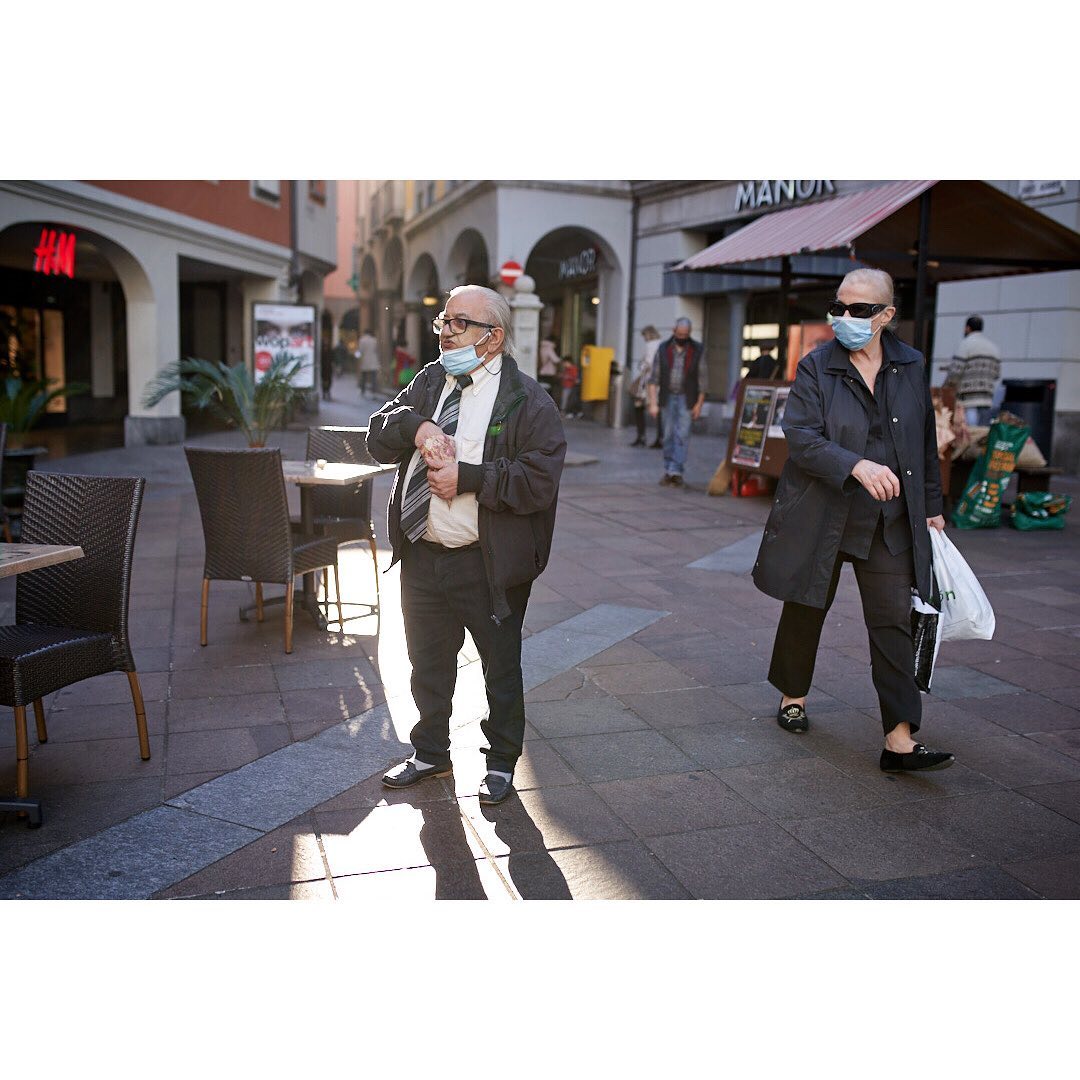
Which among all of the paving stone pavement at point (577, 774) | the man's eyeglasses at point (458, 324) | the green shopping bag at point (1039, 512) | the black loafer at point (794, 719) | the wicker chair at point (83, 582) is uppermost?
the man's eyeglasses at point (458, 324)

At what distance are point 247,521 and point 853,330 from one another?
311 cm

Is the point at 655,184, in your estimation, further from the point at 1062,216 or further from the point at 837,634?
the point at 837,634

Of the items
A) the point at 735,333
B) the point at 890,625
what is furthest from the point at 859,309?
the point at 735,333

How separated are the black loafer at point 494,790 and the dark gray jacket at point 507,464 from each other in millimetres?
568

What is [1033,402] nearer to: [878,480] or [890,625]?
[890,625]

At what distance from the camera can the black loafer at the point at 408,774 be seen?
160 inches

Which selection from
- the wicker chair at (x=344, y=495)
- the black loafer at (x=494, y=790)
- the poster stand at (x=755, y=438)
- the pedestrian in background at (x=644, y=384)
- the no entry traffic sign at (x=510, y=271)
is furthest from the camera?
the no entry traffic sign at (x=510, y=271)

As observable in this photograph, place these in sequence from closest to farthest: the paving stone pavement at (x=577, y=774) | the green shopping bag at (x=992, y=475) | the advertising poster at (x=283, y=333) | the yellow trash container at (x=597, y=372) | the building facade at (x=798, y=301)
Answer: the paving stone pavement at (x=577, y=774)
the green shopping bag at (x=992, y=475)
the building facade at (x=798, y=301)
the advertising poster at (x=283, y=333)
the yellow trash container at (x=597, y=372)

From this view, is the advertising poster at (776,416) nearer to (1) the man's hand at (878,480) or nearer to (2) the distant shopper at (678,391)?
(2) the distant shopper at (678,391)

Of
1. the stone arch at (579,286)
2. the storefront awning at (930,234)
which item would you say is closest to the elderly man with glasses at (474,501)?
the storefront awning at (930,234)

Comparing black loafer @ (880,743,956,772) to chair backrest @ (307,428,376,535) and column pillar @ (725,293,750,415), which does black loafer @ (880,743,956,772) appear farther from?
column pillar @ (725,293,750,415)

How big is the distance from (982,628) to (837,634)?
6.27 ft

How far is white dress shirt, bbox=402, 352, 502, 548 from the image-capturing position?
3.83 metres

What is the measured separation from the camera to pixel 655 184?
22.3 meters
